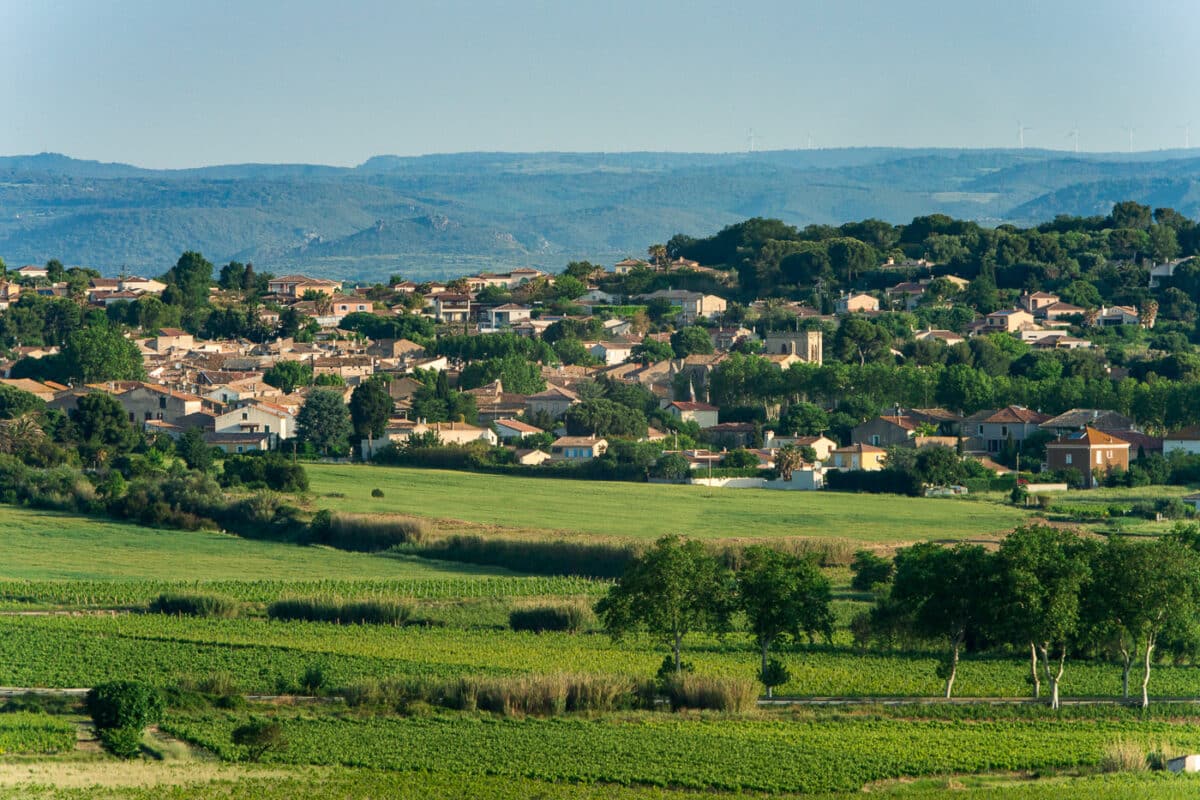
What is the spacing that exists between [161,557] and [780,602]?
20.6 meters

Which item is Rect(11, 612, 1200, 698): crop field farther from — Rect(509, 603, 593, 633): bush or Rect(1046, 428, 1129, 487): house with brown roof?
Rect(1046, 428, 1129, 487): house with brown roof

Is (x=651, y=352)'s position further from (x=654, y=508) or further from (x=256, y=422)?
(x=654, y=508)

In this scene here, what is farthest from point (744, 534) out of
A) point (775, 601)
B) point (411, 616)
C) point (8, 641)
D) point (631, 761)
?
point (631, 761)

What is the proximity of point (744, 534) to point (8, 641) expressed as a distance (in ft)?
71.1

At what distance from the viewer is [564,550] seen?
4800 cm

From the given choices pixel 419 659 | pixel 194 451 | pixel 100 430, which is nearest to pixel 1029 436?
pixel 194 451

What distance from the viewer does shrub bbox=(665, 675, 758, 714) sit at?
2998 centimetres

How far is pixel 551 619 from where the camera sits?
38.6 meters

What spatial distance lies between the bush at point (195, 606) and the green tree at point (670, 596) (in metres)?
8.57

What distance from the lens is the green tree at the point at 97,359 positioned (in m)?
84.2

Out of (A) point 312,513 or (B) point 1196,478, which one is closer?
(A) point 312,513

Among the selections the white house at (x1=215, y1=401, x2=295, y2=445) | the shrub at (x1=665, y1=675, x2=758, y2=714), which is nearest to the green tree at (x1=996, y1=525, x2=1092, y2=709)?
the shrub at (x1=665, y1=675, x2=758, y2=714)

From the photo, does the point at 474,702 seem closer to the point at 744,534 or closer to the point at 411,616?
the point at 411,616

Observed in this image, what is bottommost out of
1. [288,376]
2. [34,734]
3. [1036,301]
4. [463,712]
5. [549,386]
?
[549,386]
